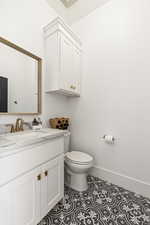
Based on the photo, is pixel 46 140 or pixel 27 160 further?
pixel 46 140

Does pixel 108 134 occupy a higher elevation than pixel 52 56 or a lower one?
lower

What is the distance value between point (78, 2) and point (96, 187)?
314 cm

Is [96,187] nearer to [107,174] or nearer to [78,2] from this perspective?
[107,174]

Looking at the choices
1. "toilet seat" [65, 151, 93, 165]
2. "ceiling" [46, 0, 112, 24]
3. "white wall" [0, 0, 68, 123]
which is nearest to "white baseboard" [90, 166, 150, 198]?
"toilet seat" [65, 151, 93, 165]

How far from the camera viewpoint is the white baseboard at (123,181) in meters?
1.46

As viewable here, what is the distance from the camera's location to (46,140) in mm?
1043

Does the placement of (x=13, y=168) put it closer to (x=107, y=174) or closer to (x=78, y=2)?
(x=107, y=174)

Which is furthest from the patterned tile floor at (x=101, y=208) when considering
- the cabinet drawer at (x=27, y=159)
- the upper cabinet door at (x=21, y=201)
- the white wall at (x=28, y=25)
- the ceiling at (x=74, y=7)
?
the ceiling at (x=74, y=7)

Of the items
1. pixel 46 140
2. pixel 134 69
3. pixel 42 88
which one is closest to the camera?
pixel 46 140

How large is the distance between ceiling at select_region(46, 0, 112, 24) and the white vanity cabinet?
63 centimetres

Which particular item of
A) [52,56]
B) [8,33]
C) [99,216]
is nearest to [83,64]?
[52,56]

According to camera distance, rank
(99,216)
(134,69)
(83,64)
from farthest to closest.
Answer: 1. (83,64)
2. (134,69)
3. (99,216)

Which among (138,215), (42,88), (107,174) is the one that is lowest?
(138,215)

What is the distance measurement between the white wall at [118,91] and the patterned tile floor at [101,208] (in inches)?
8.0
